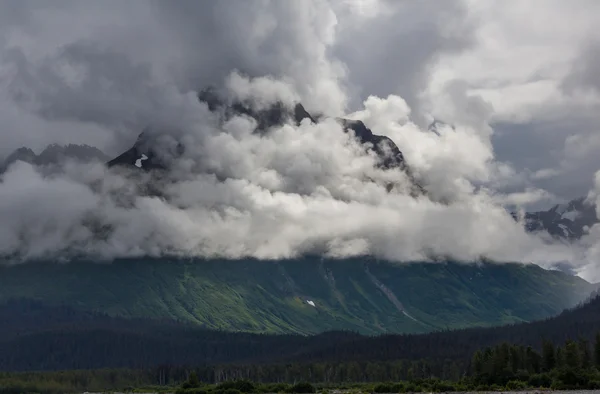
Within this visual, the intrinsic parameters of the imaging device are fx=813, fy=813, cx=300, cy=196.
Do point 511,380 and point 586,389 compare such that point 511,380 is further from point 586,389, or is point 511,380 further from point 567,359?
point 586,389

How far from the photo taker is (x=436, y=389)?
197500 mm

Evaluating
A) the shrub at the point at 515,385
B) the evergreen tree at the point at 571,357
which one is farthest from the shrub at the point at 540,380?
the evergreen tree at the point at 571,357

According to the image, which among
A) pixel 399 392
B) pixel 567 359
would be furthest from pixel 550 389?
pixel 399 392

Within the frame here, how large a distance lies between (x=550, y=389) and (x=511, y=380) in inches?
732

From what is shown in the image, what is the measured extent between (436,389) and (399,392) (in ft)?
29.6

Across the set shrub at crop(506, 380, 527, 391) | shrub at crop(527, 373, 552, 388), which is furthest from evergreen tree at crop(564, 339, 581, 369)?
shrub at crop(506, 380, 527, 391)

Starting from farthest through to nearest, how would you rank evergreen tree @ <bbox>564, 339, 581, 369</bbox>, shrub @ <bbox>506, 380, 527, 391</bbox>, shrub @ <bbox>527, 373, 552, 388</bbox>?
evergreen tree @ <bbox>564, 339, 581, 369</bbox>
shrub @ <bbox>527, 373, 552, 388</bbox>
shrub @ <bbox>506, 380, 527, 391</bbox>

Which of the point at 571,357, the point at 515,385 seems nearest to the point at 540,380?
the point at 515,385

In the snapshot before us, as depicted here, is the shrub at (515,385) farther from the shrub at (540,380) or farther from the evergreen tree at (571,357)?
the evergreen tree at (571,357)

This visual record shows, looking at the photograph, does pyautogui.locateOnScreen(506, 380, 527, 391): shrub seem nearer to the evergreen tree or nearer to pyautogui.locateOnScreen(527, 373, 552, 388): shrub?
pyautogui.locateOnScreen(527, 373, 552, 388): shrub

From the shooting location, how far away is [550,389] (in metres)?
172

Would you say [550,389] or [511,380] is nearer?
[550,389]

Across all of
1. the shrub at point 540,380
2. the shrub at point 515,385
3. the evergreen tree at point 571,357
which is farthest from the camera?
the evergreen tree at point 571,357

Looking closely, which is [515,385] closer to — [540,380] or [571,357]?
[540,380]
